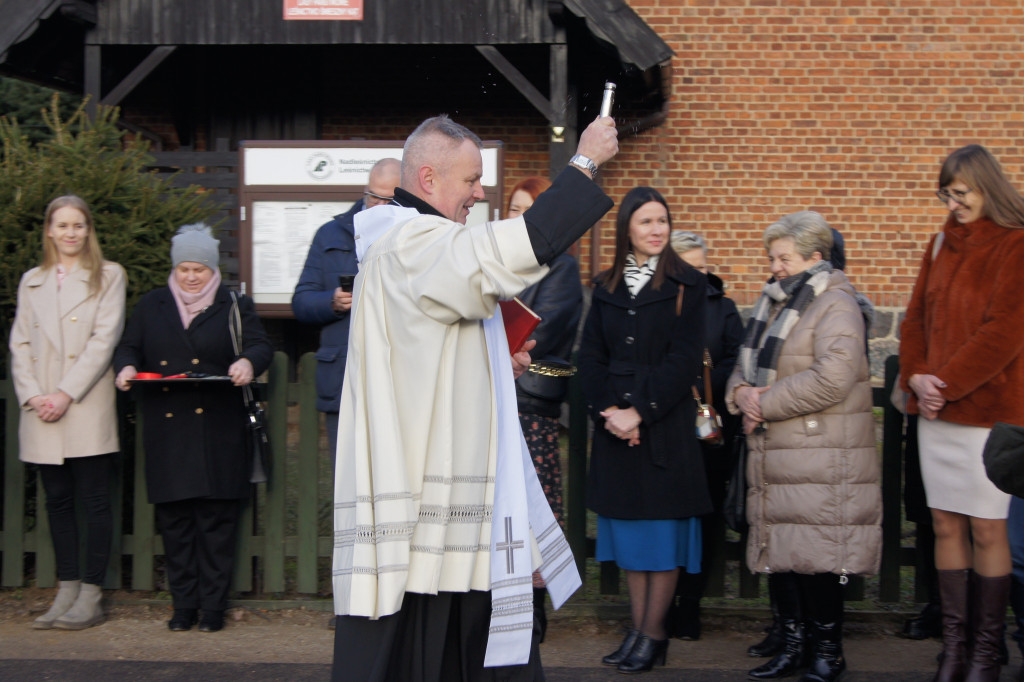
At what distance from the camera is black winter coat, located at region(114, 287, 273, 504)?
510 centimetres

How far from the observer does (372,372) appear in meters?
2.87

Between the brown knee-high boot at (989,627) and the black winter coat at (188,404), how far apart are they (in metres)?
3.21

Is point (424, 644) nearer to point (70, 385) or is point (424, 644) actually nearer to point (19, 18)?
point (70, 385)

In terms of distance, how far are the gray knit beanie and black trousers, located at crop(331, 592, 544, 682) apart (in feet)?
8.65

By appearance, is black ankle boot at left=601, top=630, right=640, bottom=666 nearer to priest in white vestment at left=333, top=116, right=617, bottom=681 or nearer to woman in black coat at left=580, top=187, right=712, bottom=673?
woman in black coat at left=580, top=187, right=712, bottom=673

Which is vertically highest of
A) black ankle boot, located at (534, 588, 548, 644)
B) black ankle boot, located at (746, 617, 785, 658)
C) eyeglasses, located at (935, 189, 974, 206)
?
eyeglasses, located at (935, 189, 974, 206)

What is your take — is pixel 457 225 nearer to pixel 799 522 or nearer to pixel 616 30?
pixel 799 522

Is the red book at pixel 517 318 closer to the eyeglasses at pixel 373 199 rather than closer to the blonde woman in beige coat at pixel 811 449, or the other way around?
the blonde woman in beige coat at pixel 811 449

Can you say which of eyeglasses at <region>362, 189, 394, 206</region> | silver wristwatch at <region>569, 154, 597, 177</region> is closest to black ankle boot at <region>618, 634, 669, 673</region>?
eyeglasses at <region>362, 189, 394, 206</region>

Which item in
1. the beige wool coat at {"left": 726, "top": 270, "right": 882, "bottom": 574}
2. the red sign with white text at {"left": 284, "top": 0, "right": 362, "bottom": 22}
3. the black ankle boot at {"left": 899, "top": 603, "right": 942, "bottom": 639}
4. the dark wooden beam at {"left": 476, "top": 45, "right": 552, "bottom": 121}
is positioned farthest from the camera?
the red sign with white text at {"left": 284, "top": 0, "right": 362, "bottom": 22}

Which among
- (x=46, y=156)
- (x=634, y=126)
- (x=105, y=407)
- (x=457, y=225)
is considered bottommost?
(x=105, y=407)

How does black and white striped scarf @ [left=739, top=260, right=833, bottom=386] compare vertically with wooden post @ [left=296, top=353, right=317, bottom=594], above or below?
above

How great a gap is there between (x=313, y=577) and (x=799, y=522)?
2418 millimetres

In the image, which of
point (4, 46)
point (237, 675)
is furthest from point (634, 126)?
point (237, 675)
